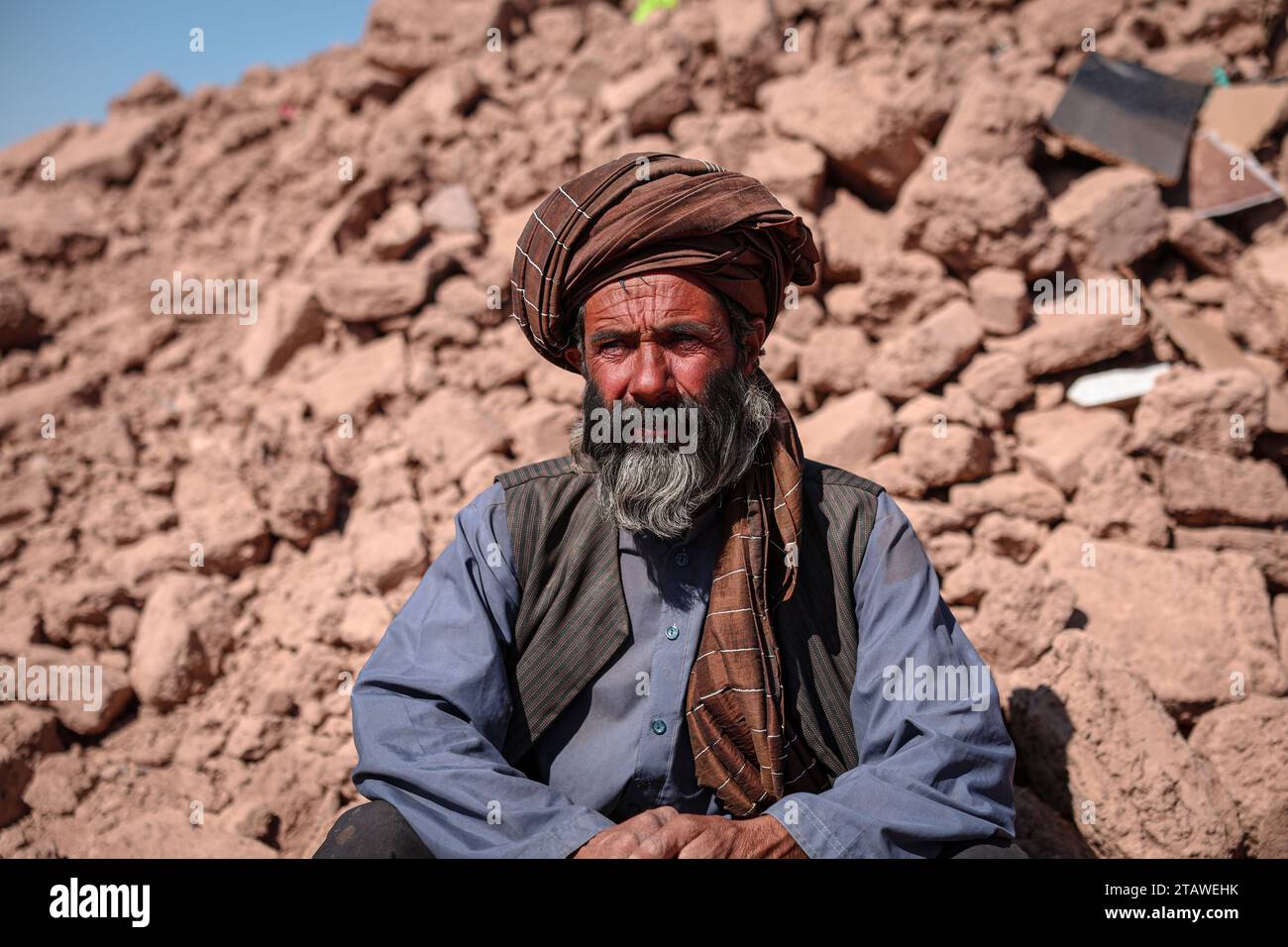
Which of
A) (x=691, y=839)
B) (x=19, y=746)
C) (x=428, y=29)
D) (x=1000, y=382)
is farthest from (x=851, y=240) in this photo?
(x=19, y=746)

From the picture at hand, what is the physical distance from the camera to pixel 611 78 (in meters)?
6.42

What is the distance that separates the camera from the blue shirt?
6.54 ft

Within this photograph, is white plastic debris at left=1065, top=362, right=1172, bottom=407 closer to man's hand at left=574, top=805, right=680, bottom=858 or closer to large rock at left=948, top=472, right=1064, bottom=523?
large rock at left=948, top=472, right=1064, bottom=523

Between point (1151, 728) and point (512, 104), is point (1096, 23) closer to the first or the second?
point (512, 104)

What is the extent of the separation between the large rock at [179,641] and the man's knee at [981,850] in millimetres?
3334

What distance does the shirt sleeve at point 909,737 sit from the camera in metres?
1.97

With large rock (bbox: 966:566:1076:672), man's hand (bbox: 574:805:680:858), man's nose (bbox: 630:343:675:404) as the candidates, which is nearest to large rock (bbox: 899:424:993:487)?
large rock (bbox: 966:566:1076:672)

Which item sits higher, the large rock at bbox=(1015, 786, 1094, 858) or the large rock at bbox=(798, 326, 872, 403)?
the large rock at bbox=(798, 326, 872, 403)

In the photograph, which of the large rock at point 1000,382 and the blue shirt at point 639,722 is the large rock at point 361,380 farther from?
the large rock at point 1000,382

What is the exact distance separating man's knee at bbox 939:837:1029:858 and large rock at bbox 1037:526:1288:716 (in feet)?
4.10

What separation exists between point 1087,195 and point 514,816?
174 inches

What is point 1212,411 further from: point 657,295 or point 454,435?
point 454,435

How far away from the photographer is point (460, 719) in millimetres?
2143
